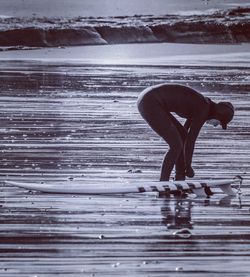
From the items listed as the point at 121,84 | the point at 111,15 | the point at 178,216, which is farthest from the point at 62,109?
the point at 111,15

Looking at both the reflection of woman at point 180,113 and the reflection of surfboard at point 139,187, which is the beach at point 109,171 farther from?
the reflection of woman at point 180,113

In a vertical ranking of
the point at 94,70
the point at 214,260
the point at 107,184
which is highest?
A: the point at 94,70

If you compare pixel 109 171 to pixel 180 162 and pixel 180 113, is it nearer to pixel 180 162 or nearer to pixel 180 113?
pixel 180 162

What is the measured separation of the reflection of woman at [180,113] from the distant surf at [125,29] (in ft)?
113

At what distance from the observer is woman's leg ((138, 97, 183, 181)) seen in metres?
12.7

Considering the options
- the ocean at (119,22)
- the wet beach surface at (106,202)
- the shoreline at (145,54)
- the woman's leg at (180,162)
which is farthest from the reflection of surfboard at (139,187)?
the ocean at (119,22)

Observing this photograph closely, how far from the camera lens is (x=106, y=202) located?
485 inches

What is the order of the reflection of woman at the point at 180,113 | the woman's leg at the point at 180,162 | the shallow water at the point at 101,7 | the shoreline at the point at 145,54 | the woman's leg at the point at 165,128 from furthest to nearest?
the shallow water at the point at 101,7
the shoreline at the point at 145,54
the woman's leg at the point at 180,162
the woman's leg at the point at 165,128
the reflection of woman at the point at 180,113

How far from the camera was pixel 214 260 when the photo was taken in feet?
31.6

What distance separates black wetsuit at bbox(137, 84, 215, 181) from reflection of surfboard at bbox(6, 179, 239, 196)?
0.18m

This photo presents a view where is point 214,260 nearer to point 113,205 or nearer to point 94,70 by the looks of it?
point 113,205

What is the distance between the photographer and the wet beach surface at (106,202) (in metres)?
9.56

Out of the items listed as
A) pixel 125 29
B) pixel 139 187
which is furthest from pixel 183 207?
pixel 125 29

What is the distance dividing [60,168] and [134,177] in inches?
Result: 47.7
